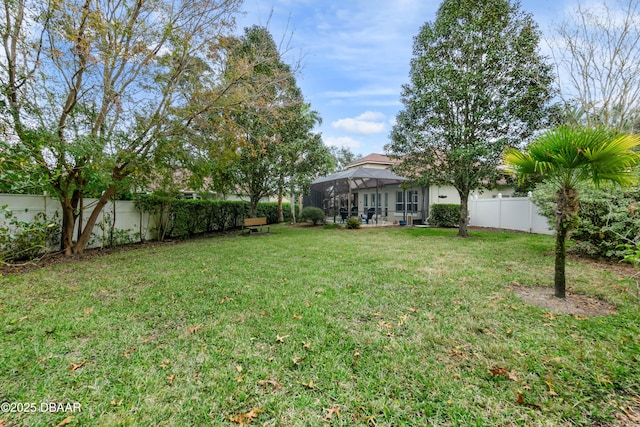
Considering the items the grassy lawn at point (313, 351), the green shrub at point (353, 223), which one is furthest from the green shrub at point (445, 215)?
the grassy lawn at point (313, 351)

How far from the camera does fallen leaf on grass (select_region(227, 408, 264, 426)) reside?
195 centimetres

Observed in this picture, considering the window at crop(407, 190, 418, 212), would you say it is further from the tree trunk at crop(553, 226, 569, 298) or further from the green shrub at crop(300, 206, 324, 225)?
the tree trunk at crop(553, 226, 569, 298)

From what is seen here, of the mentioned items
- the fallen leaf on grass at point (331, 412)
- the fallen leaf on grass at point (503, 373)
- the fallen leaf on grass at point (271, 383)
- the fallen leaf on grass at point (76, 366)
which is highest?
the fallen leaf on grass at point (503, 373)

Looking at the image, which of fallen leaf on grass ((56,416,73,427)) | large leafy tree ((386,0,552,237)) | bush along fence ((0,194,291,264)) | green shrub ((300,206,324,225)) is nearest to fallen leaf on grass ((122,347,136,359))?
fallen leaf on grass ((56,416,73,427))

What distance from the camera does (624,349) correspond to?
9.13 feet

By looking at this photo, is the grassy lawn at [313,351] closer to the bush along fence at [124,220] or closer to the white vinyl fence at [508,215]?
the bush along fence at [124,220]

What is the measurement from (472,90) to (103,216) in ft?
43.7

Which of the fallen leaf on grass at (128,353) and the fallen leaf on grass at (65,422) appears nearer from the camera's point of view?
the fallen leaf on grass at (65,422)

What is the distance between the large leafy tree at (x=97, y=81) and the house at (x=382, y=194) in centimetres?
932

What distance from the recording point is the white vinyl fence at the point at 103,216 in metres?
6.51

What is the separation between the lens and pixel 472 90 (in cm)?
1002

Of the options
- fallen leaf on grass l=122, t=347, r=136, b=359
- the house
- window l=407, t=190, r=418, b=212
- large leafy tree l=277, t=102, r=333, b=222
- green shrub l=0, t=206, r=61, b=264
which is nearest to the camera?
fallen leaf on grass l=122, t=347, r=136, b=359

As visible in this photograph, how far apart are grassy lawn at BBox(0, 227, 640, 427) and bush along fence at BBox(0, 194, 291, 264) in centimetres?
208

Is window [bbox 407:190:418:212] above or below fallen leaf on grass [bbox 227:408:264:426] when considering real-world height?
above
